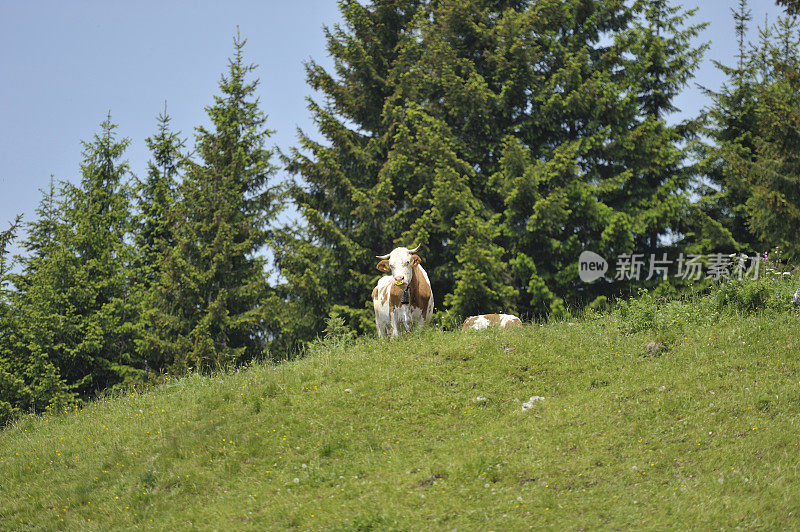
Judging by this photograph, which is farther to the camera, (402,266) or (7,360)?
(7,360)

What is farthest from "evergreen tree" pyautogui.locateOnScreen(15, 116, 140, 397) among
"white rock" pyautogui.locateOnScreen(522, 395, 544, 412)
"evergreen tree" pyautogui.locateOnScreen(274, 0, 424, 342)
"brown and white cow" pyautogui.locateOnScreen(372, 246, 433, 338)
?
"white rock" pyautogui.locateOnScreen(522, 395, 544, 412)

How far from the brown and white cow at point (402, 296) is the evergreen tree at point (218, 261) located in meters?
8.25

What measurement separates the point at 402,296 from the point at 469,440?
19.4 feet

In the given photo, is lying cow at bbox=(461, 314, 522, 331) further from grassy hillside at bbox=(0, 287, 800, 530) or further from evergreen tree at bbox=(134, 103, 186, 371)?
evergreen tree at bbox=(134, 103, 186, 371)

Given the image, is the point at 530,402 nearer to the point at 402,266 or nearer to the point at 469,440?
the point at 469,440

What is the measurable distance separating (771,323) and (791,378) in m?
2.37

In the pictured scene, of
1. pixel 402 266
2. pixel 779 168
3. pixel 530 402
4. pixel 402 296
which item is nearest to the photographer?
pixel 530 402

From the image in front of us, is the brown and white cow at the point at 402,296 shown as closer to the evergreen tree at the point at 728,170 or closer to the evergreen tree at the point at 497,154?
the evergreen tree at the point at 497,154

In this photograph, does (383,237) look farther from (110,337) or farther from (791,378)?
(791,378)

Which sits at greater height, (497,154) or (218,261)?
(497,154)

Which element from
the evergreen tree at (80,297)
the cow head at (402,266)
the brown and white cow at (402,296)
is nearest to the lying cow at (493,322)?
the brown and white cow at (402,296)

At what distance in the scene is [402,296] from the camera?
15844 mm

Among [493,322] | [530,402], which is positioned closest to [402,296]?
[493,322]

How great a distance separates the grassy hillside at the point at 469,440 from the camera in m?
8.52
